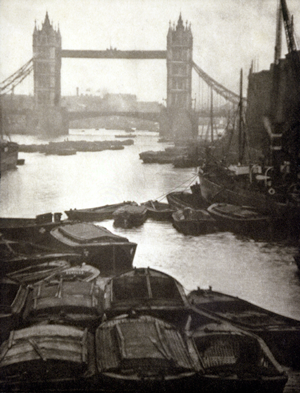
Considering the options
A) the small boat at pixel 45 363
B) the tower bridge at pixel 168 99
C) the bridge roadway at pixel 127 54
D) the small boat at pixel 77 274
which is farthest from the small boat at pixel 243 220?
the bridge roadway at pixel 127 54

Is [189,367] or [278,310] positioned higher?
[189,367]

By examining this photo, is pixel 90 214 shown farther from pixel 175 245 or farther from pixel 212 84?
pixel 212 84

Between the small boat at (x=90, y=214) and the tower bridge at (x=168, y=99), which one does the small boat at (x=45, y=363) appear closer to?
the small boat at (x=90, y=214)

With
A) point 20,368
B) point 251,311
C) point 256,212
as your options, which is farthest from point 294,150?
point 20,368

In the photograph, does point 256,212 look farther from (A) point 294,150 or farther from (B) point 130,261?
(B) point 130,261

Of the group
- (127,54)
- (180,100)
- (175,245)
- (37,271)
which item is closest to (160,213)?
(175,245)

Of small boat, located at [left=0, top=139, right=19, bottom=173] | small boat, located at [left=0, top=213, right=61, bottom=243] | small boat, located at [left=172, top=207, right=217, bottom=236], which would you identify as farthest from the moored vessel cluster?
small boat, located at [left=0, top=139, right=19, bottom=173]
